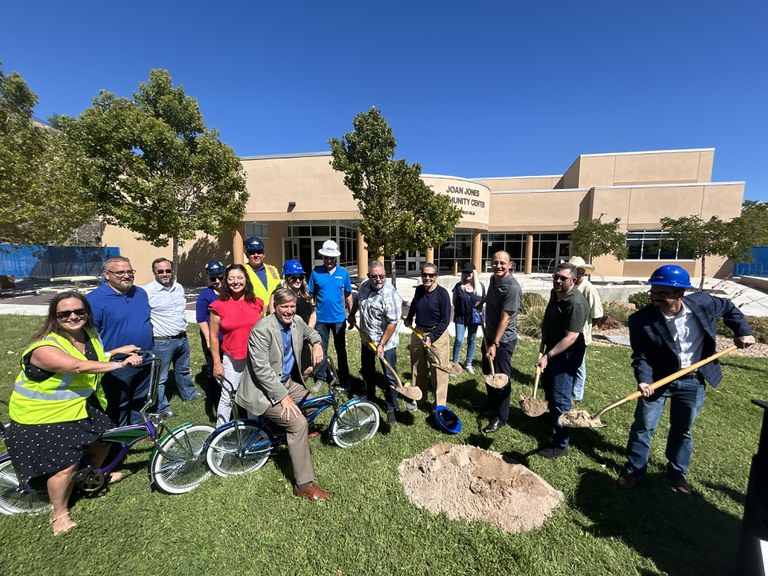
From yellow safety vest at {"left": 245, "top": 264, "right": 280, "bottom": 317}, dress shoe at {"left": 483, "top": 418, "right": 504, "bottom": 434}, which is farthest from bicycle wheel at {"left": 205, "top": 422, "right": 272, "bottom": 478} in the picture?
dress shoe at {"left": 483, "top": 418, "right": 504, "bottom": 434}

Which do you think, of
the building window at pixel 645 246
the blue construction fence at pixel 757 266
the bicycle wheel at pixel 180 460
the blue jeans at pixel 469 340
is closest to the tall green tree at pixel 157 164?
the blue jeans at pixel 469 340

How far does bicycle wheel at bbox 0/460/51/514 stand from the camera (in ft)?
8.71

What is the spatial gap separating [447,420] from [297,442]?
2072 mm

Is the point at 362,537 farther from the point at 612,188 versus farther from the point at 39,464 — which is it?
the point at 612,188

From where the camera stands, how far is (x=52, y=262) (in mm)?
24156

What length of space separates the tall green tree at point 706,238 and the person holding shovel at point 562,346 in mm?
16787

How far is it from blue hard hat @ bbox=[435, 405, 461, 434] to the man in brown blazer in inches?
64.4

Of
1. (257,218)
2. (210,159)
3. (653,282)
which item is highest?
(210,159)

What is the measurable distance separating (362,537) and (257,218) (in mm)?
17924

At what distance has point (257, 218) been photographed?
1808cm

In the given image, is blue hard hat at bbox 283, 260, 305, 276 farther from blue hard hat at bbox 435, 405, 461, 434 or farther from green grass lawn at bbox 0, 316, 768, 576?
blue hard hat at bbox 435, 405, 461, 434

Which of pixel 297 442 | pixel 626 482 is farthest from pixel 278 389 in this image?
pixel 626 482

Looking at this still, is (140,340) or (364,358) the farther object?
(364,358)

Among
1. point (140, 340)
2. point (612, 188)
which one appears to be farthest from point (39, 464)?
point (612, 188)
